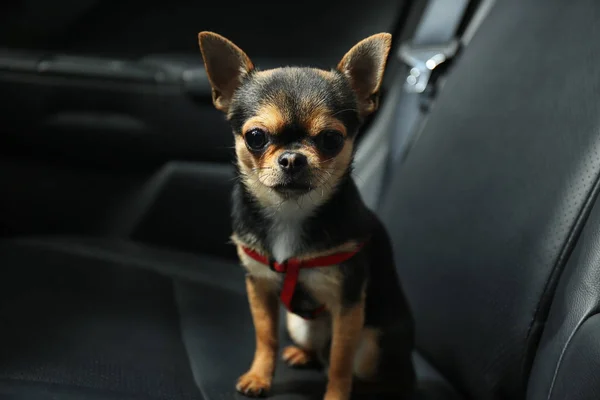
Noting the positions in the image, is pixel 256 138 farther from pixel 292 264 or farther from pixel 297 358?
pixel 297 358

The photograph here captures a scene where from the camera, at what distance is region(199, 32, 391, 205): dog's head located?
3.59 feet

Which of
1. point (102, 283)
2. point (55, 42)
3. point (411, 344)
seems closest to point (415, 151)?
point (411, 344)

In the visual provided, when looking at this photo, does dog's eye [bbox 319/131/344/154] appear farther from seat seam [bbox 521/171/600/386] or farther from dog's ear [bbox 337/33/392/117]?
seat seam [bbox 521/171/600/386]

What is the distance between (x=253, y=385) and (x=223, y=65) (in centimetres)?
52

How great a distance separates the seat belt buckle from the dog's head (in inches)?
26.4

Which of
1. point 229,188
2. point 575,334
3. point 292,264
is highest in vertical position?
point 575,334

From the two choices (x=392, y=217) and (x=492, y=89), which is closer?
(x=492, y=89)

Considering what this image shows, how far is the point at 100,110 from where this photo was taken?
213 centimetres

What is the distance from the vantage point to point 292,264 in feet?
3.91

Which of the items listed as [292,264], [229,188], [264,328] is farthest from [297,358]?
[229,188]

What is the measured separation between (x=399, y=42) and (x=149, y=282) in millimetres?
977

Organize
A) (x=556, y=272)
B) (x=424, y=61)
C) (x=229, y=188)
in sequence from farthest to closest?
(x=229, y=188) → (x=424, y=61) → (x=556, y=272)

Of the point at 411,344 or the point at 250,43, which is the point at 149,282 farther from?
the point at 250,43

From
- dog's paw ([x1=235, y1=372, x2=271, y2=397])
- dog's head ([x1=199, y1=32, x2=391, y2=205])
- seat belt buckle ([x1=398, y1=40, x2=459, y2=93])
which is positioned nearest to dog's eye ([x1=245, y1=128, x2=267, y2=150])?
dog's head ([x1=199, y1=32, x2=391, y2=205])
